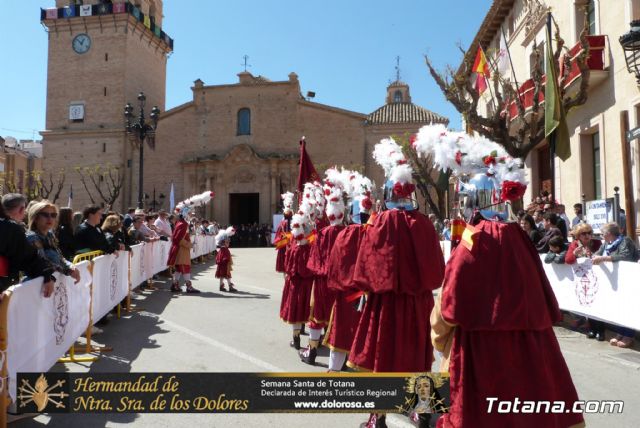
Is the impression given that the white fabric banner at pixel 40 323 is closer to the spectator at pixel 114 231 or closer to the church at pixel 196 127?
the spectator at pixel 114 231

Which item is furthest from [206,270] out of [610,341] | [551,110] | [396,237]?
[396,237]

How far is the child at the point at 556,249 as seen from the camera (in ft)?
27.9

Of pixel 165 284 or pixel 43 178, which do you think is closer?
pixel 165 284

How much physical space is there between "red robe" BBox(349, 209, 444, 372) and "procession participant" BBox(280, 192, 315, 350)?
268 cm

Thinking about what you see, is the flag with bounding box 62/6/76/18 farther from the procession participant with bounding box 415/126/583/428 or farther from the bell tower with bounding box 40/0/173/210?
the procession participant with bounding box 415/126/583/428

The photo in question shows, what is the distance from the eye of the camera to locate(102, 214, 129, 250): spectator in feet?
29.3

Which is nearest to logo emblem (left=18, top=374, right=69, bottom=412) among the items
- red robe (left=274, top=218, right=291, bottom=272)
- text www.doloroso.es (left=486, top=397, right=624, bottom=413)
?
text www.doloroso.es (left=486, top=397, right=624, bottom=413)

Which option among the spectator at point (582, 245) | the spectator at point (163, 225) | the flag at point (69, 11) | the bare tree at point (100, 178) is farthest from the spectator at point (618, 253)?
the flag at point (69, 11)

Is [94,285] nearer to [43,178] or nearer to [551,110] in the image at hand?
[551,110]

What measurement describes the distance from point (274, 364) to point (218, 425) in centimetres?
188

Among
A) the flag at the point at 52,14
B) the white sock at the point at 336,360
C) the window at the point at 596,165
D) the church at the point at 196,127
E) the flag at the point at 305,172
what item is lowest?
the white sock at the point at 336,360

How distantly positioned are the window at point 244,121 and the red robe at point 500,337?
3832cm

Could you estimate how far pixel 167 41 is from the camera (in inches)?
1854

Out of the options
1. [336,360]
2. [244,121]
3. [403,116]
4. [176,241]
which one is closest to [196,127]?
[244,121]
